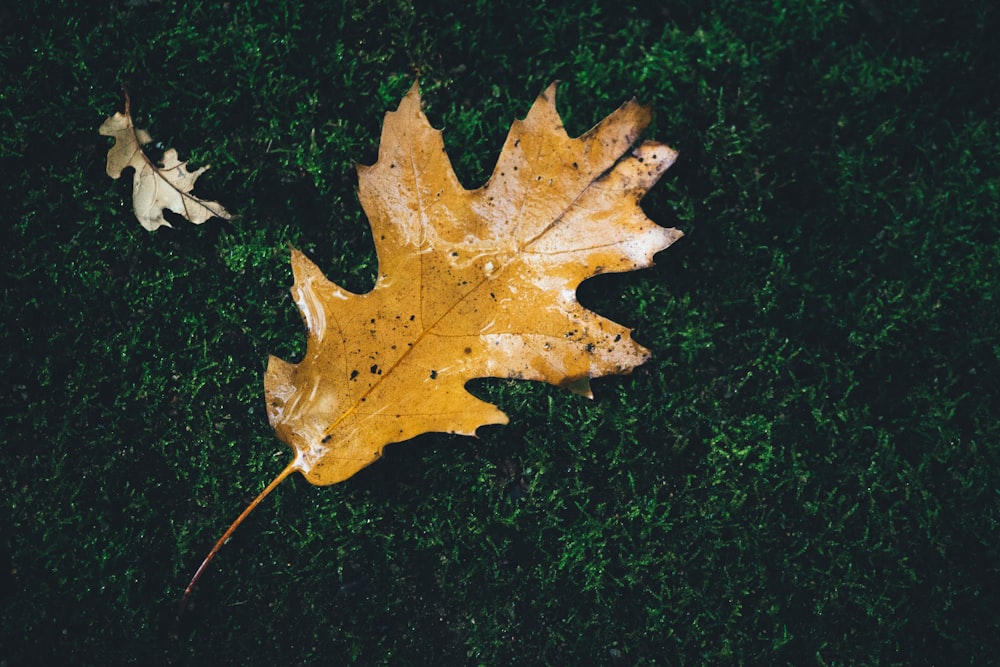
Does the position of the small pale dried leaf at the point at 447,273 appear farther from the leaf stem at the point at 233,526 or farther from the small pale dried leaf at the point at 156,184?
the small pale dried leaf at the point at 156,184

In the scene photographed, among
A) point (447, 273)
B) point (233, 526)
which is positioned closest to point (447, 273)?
point (447, 273)

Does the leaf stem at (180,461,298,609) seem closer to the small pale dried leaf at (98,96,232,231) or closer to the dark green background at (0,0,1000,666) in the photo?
the dark green background at (0,0,1000,666)

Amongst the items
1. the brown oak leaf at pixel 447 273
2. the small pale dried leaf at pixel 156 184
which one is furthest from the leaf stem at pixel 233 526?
the small pale dried leaf at pixel 156 184

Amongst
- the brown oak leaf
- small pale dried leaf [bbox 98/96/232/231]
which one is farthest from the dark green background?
the brown oak leaf

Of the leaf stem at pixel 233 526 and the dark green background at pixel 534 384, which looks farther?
the dark green background at pixel 534 384

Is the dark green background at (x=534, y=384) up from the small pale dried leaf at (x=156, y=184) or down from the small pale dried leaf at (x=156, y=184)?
down

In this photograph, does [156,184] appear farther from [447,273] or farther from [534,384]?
[534,384]

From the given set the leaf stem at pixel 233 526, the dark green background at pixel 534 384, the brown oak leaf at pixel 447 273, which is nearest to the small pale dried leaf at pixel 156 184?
the dark green background at pixel 534 384

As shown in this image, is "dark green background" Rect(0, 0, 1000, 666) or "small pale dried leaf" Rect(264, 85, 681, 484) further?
"dark green background" Rect(0, 0, 1000, 666)
